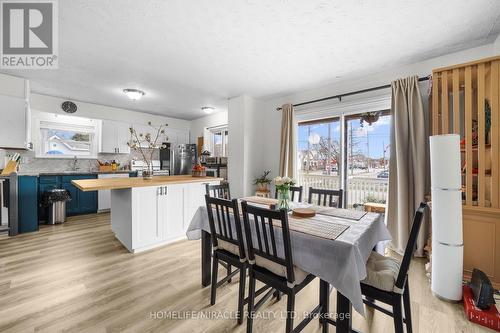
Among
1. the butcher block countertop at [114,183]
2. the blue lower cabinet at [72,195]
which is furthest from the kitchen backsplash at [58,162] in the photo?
the butcher block countertop at [114,183]

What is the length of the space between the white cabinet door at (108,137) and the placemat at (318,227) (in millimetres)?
5333

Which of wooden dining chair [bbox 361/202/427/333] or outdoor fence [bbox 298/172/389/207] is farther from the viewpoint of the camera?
outdoor fence [bbox 298/172/389/207]

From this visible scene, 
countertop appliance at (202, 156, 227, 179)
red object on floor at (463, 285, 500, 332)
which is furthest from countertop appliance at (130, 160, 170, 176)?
red object on floor at (463, 285, 500, 332)

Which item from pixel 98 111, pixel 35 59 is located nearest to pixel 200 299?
pixel 35 59

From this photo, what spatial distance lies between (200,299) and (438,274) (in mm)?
2199

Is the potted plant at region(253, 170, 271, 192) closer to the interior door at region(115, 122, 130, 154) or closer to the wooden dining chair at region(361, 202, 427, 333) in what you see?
the wooden dining chair at region(361, 202, 427, 333)

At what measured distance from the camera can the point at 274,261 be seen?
1.40 metres

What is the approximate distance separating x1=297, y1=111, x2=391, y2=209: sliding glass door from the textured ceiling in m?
0.81

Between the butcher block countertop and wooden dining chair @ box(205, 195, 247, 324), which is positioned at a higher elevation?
the butcher block countertop

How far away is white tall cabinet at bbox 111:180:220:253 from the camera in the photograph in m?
2.90

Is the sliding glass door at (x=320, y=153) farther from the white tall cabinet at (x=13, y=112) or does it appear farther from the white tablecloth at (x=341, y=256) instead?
the white tall cabinet at (x=13, y=112)

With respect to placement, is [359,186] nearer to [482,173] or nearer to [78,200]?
[482,173]

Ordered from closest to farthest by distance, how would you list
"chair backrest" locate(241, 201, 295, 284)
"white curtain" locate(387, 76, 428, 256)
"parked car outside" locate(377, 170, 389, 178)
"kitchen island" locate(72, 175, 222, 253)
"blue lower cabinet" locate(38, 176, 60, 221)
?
"chair backrest" locate(241, 201, 295, 284)
"white curtain" locate(387, 76, 428, 256)
"kitchen island" locate(72, 175, 222, 253)
"parked car outside" locate(377, 170, 389, 178)
"blue lower cabinet" locate(38, 176, 60, 221)

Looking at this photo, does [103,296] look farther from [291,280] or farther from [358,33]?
[358,33]
